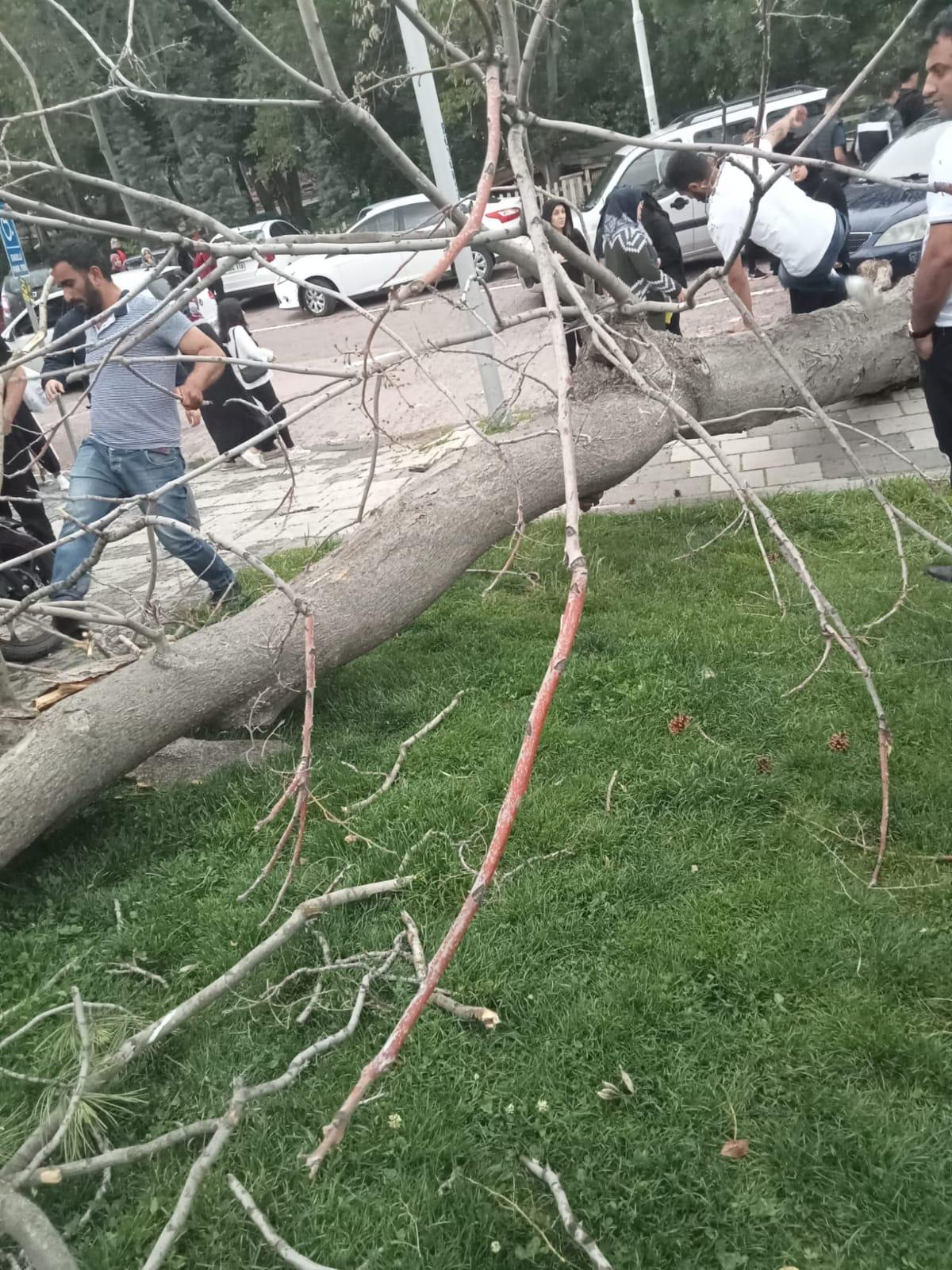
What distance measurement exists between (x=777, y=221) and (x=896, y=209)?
3.55 m

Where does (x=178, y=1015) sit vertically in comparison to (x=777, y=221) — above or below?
below

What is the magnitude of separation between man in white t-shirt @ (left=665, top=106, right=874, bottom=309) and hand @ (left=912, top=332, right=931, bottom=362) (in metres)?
1.13

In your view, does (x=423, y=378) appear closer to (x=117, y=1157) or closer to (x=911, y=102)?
(x=117, y=1157)

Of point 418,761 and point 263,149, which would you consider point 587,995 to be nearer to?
point 418,761

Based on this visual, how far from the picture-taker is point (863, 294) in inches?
189

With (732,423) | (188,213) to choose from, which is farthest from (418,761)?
(732,423)

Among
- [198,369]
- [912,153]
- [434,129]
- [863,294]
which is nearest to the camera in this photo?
[198,369]

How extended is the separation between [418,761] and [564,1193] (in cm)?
176

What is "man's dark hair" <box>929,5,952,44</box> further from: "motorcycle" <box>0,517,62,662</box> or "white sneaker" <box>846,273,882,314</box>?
"motorcycle" <box>0,517,62,662</box>

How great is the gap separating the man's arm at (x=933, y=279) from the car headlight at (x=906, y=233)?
399 centimetres

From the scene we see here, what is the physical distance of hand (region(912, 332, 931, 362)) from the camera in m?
3.56

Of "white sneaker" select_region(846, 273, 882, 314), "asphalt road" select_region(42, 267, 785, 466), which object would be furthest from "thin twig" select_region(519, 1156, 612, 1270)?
"asphalt road" select_region(42, 267, 785, 466)

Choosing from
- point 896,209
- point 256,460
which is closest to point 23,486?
point 256,460

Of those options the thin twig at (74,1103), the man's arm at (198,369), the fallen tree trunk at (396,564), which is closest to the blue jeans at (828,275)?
the fallen tree trunk at (396,564)
